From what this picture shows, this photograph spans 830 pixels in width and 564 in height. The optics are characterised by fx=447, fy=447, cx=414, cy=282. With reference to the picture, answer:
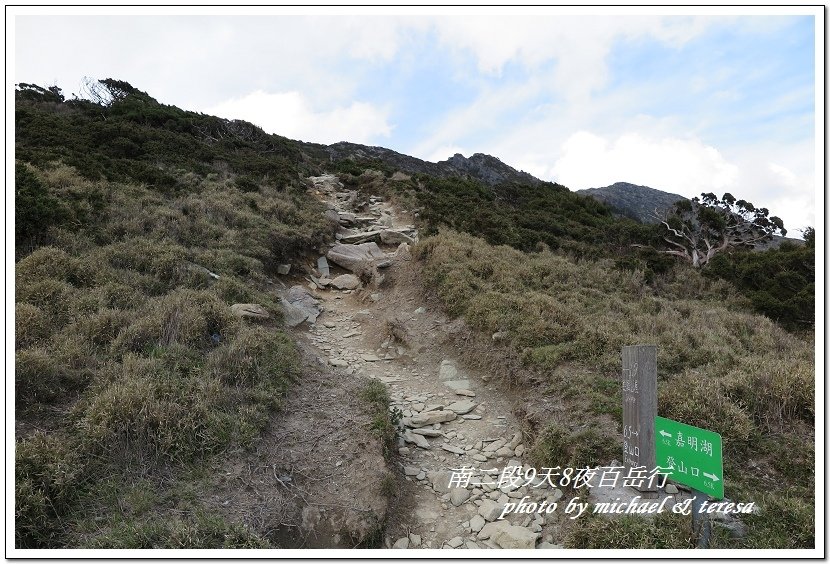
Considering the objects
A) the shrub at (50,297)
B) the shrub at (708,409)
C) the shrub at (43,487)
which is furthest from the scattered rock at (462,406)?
the shrub at (50,297)

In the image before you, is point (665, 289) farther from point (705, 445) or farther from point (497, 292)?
point (705, 445)

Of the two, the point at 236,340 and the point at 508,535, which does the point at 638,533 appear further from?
the point at 236,340

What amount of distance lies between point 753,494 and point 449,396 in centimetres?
420

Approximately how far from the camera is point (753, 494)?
4160 mm

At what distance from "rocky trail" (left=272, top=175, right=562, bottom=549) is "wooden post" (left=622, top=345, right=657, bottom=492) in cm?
108

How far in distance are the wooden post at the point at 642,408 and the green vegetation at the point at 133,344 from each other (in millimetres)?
3479

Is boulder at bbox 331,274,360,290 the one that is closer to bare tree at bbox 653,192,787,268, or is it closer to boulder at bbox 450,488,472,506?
boulder at bbox 450,488,472,506

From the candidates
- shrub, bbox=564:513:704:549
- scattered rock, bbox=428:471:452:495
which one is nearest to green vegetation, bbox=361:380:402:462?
scattered rock, bbox=428:471:452:495

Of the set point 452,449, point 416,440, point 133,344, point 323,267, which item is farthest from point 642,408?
point 323,267

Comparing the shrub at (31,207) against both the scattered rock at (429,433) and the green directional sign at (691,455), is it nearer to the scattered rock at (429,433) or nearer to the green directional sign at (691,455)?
the scattered rock at (429,433)

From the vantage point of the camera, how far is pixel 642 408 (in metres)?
4.16

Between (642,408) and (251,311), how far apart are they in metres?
6.75

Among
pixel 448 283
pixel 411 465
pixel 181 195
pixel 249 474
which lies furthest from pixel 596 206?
pixel 249 474

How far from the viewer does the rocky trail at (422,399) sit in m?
4.75
